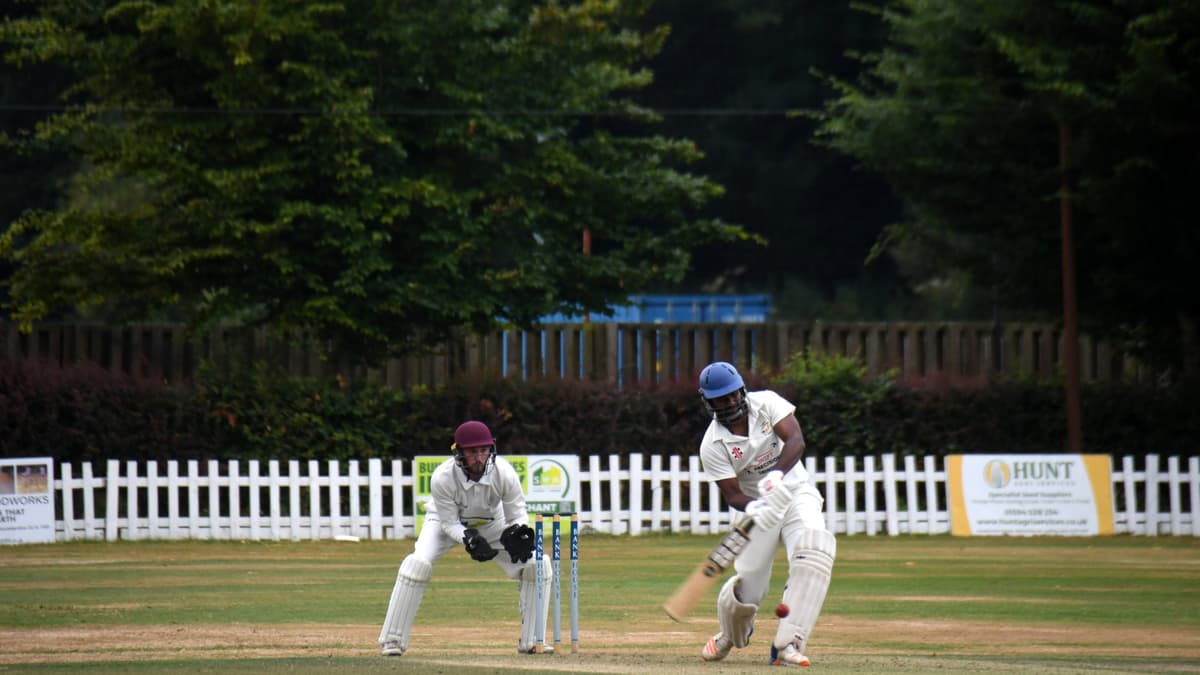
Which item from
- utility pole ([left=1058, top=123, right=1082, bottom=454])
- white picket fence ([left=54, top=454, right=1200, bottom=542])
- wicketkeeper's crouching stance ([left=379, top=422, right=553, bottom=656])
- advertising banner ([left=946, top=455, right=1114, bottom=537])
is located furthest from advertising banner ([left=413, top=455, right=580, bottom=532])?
wicketkeeper's crouching stance ([left=379, top=422, right=553, bottom=656])

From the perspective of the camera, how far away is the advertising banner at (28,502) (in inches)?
867

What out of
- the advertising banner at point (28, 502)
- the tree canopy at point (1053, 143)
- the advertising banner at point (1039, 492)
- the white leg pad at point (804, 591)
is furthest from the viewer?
the tree canopy at point (1053, 143)

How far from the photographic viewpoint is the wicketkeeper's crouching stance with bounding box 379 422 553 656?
11.5m

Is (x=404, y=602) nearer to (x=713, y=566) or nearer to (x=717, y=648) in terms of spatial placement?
(x=717, y=648)

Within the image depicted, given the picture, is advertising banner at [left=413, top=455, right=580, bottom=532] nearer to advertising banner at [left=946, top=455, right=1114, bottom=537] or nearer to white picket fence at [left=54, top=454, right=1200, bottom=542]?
white picket fence at [left=54, top=454, right=1200, bottom=542]

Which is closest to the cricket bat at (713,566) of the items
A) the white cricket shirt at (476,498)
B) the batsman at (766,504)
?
the batsman at (766,504)

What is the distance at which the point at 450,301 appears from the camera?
2680 centimetres

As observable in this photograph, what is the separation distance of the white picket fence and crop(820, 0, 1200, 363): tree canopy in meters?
3.93

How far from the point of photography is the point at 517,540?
1150 cm

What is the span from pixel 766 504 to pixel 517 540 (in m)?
1.88

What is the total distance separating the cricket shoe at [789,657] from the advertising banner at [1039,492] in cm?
1340

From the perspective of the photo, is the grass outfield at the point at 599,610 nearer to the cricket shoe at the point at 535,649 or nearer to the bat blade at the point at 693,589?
the cricket shoe at the point at 535,649

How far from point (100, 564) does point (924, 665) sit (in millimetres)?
12156

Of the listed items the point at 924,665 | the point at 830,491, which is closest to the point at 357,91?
the point at 830,491
